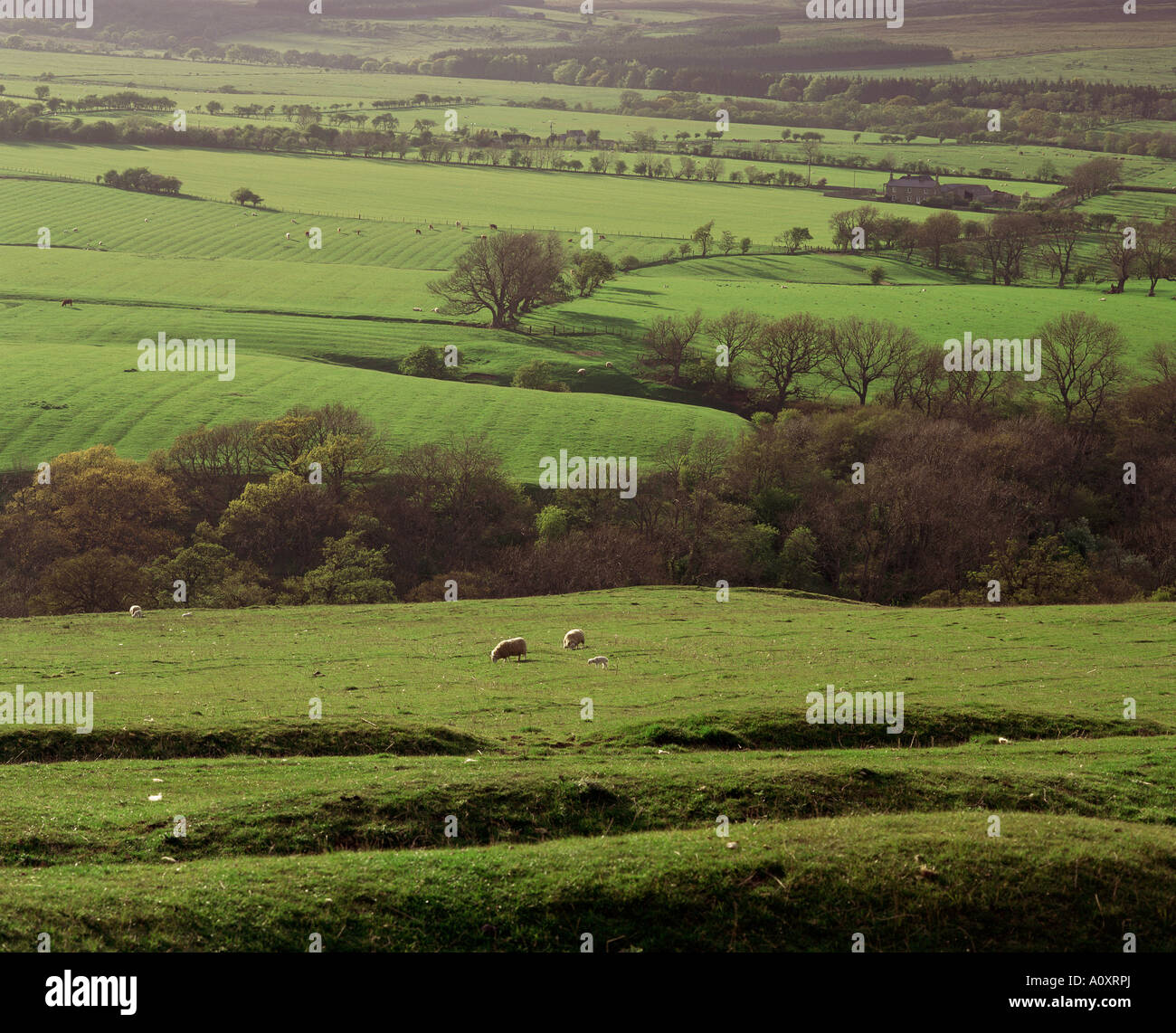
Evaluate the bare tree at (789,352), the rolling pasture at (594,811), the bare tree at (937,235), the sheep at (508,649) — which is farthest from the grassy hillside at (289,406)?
the bare tree at (937,235)

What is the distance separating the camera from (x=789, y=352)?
120312 mm

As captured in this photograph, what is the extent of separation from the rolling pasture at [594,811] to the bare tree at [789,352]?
84.2 metres

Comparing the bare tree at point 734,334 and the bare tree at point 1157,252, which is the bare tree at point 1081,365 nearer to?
the bare tree at point 734,334

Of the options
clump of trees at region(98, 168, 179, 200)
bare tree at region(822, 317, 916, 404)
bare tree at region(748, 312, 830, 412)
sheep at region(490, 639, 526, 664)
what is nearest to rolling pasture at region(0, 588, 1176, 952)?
sheep at region(490, 639, 526, 664)

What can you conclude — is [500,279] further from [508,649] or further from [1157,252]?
[508,649]

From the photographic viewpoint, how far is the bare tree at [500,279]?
141m

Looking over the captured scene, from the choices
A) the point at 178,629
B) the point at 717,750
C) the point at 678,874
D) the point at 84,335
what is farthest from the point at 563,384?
the point at 678,874

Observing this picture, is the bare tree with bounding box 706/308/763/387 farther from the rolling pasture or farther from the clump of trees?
the clump of trees

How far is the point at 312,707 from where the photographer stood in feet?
100

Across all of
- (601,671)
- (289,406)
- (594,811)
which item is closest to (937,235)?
(289,406)

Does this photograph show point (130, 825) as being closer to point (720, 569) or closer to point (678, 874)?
point (678, 874)

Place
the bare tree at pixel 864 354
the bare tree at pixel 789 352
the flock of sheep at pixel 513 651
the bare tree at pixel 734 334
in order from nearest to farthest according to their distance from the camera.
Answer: the flock of sheep at pixel 513 651 < the bare tree at pixel 864 354 < the bare tree at pixel 789 352 < the bare tree at pixel 734 334
